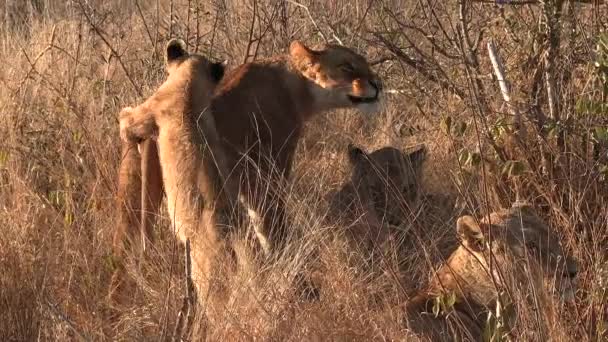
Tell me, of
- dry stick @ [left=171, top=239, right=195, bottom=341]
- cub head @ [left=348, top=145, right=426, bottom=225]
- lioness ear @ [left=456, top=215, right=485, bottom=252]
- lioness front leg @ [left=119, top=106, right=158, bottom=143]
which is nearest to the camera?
dry stick @ [left=171, top=239, right=195, bottom=341]

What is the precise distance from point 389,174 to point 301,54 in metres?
0.80

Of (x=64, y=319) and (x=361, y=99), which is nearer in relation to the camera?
(x=64, y=319)

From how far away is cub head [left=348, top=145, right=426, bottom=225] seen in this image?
6.21 meters

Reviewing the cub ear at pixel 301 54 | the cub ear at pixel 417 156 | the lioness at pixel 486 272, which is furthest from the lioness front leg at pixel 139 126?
the cub ear at pixel 417 156

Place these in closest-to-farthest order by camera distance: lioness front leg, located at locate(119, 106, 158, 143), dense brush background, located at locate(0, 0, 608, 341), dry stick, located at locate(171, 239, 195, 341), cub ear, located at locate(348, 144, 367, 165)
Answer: dry stick, located at locate(171, 239, 195, 341) → lioness front leg, located at locate(119, 106, 158, 143) → dense brush background, located at locate(0, 0, 608, 341) → cub ear, located at locate(348, 144, 367, 165)

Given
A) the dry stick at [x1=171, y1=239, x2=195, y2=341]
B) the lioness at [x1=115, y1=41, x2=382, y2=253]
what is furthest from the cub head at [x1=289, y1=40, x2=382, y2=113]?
the dry stick at [x1=171, y1=239, x2=195, y2=341]

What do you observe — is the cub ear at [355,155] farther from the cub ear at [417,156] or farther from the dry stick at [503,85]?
the dry stick at [503,85]

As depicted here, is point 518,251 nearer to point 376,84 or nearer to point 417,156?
point 376,84

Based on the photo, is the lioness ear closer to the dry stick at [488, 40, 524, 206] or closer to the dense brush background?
the dense brush background

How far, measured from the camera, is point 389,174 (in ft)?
21.0

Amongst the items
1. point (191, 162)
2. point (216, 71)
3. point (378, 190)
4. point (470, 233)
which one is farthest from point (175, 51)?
point (378, 190)

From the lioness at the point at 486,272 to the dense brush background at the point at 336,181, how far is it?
0.29 feet

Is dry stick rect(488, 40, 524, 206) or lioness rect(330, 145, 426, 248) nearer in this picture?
dry stick rect(488, 40, 524, 206)

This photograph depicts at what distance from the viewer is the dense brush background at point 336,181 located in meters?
4.60
